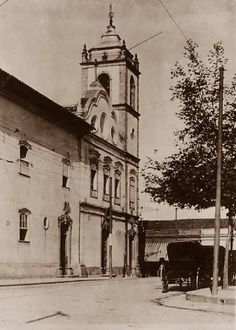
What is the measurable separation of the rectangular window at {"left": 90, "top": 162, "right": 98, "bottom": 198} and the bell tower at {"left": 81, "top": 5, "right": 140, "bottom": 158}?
19.8 ft

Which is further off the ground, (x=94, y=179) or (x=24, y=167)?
(x=24, y=167)

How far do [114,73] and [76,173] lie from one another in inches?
449

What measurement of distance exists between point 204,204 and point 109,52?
73.7ft

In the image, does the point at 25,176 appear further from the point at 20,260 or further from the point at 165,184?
the point at 165,184

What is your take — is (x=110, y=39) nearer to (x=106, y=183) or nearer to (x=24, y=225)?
(x=106, y=183)

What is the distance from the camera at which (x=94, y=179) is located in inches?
1403

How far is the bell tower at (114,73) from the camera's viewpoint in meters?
41.3

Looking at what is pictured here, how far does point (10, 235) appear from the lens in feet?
81.9

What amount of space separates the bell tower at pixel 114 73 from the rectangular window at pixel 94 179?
6044 mm

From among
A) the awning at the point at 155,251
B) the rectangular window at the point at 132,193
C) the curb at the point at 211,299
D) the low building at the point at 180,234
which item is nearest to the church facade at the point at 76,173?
the rectangular window at the point at 132,193

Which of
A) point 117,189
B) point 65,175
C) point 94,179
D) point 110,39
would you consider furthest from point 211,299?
point 110,39

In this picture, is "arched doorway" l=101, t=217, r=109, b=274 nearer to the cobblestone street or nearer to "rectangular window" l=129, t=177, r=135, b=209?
"rectangular window" l=129, t=177, r=135, b=209

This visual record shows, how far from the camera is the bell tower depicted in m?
41.3

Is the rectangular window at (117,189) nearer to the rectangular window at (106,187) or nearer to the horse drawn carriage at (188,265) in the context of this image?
the rectangular window at (106,187)
